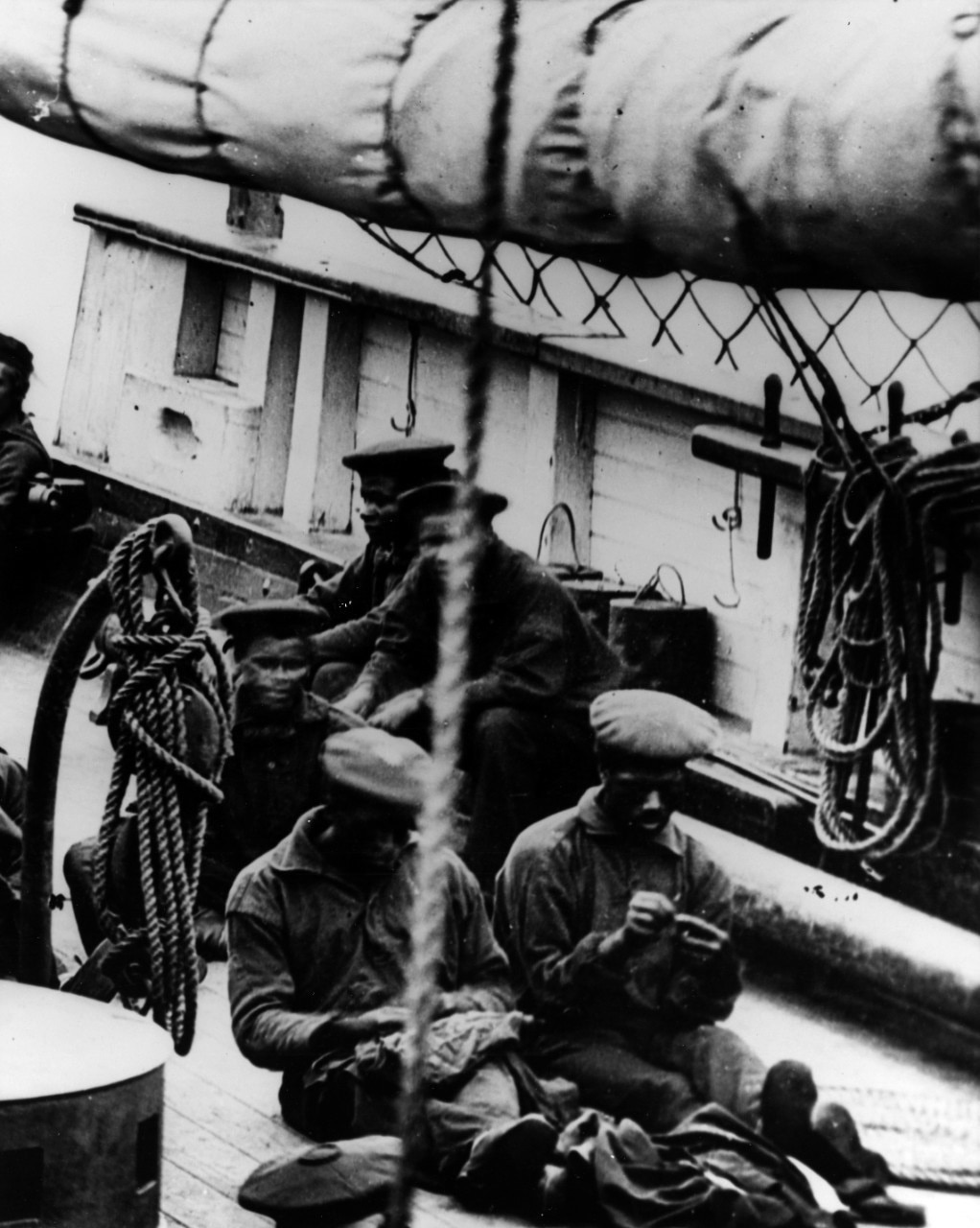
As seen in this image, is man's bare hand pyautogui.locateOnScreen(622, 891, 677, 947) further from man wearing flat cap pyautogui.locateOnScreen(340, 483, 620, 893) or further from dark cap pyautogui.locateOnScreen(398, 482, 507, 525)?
Answer: dark cap pyautogui.locateOnScreen(398, 482, 507, 525)

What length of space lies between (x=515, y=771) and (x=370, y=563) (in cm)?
61

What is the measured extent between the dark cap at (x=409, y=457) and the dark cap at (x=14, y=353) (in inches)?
45.0

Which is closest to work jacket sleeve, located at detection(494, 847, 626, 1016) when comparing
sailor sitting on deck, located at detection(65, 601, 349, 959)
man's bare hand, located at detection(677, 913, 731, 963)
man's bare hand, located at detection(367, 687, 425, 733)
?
man's bare hand, located at detection(677, 913, 731, 963)

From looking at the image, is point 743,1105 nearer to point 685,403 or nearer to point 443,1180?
point 443,1180

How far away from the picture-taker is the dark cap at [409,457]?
15.2 ft

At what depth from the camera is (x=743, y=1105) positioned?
14.4 feet

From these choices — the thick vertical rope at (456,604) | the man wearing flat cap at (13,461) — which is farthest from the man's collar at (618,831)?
the man wearing flat cap at (13,461)

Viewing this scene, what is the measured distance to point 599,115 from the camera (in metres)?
3.55

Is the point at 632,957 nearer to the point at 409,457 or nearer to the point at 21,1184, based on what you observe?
the point at 409,457

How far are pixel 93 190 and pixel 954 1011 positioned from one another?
9.43 ft

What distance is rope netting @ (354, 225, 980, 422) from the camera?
412 centimetres

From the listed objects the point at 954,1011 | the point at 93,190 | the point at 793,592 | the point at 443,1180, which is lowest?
the point at 443,1180

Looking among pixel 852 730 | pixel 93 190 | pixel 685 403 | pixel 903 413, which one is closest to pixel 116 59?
pixel 93 190

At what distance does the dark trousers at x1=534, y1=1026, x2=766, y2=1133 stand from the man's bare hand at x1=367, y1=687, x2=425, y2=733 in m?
0.79
